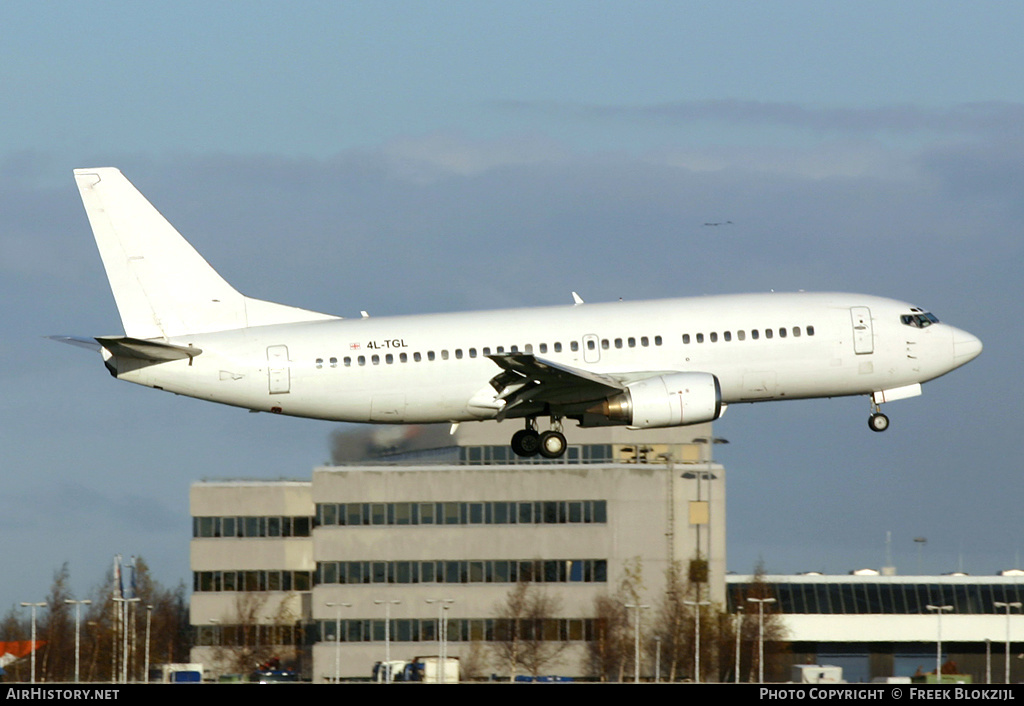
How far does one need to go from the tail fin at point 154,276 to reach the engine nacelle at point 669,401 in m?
11.0

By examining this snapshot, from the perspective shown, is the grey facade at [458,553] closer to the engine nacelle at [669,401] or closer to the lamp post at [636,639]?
the lamp post at [636,639]

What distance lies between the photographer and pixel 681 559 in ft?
341

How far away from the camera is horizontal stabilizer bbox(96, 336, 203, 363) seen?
171 ft

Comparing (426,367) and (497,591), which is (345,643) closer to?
(497,591)

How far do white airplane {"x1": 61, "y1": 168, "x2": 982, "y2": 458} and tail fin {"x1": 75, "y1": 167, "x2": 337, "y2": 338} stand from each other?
0.16 ft

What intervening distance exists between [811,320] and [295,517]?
197 feet

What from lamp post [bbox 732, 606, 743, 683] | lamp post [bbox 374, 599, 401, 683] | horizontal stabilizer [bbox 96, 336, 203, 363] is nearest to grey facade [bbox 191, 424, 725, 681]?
lamp post [bbox 374, 599, 401, 683]

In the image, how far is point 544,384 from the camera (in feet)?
176

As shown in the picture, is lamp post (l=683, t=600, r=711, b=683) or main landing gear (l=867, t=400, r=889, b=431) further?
lamp post (l=683, t=600, r=711, b=683)

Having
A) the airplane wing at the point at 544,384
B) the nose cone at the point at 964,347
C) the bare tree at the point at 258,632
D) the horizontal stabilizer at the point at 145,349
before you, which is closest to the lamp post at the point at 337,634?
the bare tree at the point at 258,632

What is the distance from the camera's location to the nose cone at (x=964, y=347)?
2288 inches

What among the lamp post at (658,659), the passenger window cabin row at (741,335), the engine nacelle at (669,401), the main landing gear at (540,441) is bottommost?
the lamp post at (658,659)

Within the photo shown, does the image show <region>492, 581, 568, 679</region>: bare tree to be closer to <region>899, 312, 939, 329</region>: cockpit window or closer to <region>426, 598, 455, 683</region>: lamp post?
<region>426, 598, 455, 683</region>: lamp post
